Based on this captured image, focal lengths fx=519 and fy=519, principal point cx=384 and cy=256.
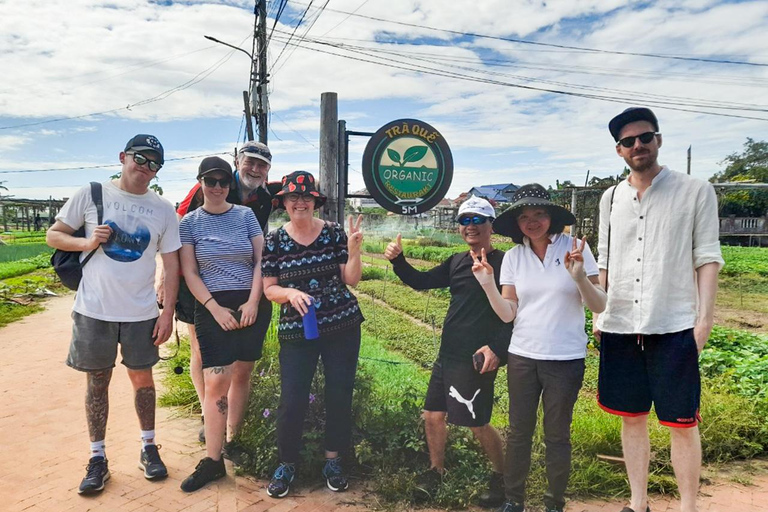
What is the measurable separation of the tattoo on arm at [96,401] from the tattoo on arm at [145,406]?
0.62 feet

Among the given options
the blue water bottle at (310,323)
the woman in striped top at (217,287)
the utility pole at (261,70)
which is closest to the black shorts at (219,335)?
the woman in striped top at (217,287)

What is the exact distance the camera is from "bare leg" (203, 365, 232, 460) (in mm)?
3184

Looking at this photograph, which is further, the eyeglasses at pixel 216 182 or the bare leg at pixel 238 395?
the bare leg at pixel 238 395

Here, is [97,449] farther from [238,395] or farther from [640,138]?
[640,138]

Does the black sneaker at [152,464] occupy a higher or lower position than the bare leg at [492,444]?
lower

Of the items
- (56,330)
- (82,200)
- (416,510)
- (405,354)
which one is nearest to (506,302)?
(416,510)

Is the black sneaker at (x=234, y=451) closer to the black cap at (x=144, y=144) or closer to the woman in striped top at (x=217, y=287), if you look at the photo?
the woman in striped top at (x=217, y=287)

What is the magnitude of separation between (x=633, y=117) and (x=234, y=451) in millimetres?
3170

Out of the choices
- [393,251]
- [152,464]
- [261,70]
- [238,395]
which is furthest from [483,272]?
[261,70]

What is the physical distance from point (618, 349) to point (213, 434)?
241cm

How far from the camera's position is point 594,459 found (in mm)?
3406

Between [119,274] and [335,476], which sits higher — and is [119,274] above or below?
above

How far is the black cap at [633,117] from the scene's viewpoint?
253cm

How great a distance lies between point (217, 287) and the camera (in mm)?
3225
